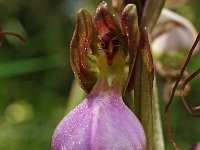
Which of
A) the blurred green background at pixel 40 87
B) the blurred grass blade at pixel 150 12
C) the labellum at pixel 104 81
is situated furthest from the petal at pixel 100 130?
the blurred green background at pixel 40 87

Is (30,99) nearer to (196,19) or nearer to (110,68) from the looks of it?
(196,19)

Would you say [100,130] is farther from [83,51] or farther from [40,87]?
[40,87]

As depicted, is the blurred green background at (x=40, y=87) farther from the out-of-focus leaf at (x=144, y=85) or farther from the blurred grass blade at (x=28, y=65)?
the out-of-focus leaf at (x=144, y=85)

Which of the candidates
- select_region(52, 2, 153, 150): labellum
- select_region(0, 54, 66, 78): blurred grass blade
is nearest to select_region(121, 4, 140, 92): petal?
select_region(52, 2, 153, 150): labellum

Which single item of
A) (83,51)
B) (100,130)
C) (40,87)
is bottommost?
(100,130)

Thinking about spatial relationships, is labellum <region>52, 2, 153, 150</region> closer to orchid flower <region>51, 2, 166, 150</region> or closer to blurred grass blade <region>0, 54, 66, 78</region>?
orchid flower <region>51, 2, 166, 150</region>

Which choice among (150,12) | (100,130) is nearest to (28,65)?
(150,12)
